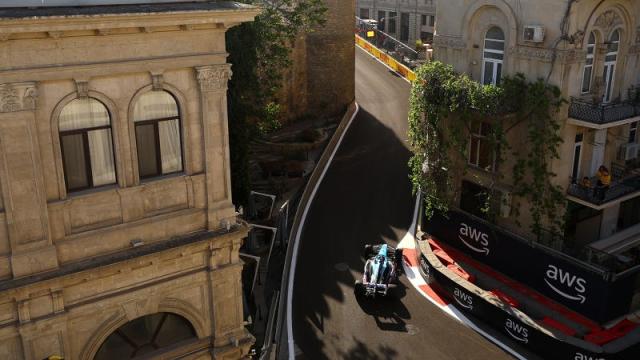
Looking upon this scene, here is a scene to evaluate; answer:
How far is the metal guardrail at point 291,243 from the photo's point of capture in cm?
2211

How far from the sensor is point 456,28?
27547 millimetres

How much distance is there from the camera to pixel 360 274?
90.4ft

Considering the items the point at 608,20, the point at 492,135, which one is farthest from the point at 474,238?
the point at 608,20

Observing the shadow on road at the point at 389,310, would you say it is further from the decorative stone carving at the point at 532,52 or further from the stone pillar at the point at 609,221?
the decorative stone carving at the point at 532,52

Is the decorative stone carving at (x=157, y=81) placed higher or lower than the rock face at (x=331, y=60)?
higher

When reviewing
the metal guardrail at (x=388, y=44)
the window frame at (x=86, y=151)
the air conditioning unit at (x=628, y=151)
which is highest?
the window frame at (x=86, y=151)

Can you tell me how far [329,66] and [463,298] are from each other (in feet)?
95.6

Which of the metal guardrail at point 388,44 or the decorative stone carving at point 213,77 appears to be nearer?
the decorative stone carving at point 213,77

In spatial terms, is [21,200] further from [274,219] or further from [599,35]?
[599,35]

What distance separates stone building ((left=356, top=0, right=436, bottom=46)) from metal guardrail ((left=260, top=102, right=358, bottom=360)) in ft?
76.0

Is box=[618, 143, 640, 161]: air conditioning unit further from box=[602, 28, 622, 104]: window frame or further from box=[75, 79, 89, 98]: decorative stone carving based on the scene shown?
box=[75, 79, 89, 98]: decorative stone carving

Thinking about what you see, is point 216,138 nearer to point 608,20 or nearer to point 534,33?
point 534,33

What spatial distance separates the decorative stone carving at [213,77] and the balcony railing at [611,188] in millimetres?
16446

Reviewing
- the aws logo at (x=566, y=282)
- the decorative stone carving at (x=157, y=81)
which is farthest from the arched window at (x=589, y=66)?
the decorative stone carving at (x=157, y=81)
